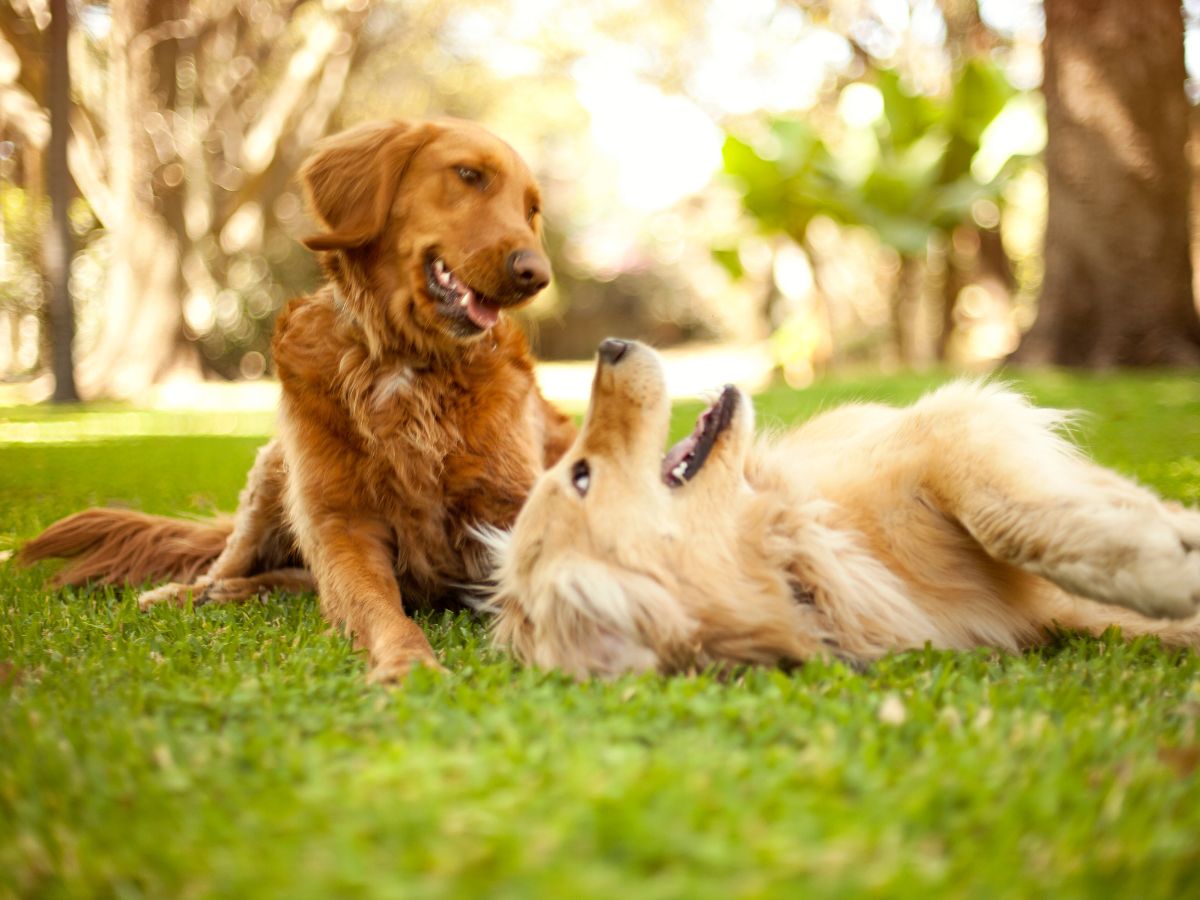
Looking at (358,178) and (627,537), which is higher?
(358,178)

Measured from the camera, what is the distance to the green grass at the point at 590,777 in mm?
1359

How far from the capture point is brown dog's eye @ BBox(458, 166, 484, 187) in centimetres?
357

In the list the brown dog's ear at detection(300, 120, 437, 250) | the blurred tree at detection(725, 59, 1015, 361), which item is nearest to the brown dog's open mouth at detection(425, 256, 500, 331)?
the brown dog's ear at detection(300, 120, 437, 250)

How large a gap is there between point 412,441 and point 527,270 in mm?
676

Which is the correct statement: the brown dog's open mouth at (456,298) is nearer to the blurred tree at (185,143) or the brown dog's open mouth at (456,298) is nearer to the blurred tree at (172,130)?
the blurred tree at (172,130)

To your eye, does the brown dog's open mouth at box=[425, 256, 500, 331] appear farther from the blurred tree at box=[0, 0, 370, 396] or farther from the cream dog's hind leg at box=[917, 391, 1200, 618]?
the blurred tree at box=[0, 0, 370, 396]

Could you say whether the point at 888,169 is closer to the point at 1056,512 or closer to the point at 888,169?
the point at 888,169

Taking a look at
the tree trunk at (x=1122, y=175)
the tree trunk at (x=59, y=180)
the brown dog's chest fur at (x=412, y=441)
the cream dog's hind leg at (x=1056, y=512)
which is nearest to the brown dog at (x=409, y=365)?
the brown dog's chest fur at (x=412, y=441)

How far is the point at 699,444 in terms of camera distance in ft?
9.44

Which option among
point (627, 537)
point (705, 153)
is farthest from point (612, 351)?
point (705, 153)

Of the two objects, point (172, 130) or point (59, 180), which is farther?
point (172, 130)

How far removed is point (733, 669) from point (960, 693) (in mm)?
507

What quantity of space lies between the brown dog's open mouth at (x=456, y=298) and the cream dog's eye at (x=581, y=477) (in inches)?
38.0

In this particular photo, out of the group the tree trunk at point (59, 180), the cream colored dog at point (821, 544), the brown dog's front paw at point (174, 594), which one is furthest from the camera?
the tree trunk at point (59, 180)
